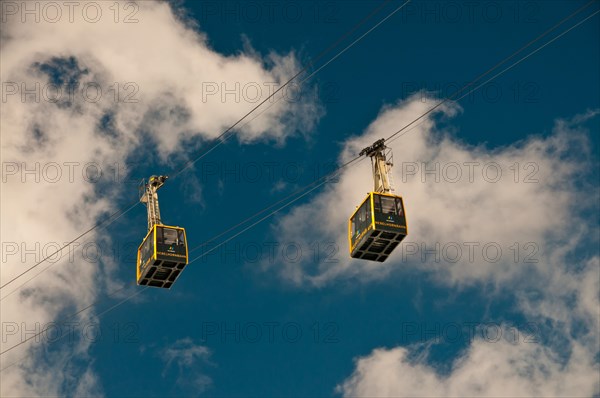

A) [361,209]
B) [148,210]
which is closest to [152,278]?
[148,210]

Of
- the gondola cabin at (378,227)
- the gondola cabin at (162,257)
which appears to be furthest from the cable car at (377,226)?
the gondola cabin at (162,257)

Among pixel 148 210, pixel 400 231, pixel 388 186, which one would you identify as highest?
pixel 148 210

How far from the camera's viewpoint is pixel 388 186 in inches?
2584

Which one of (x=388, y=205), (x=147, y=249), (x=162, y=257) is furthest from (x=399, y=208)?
(x=147, y=249)

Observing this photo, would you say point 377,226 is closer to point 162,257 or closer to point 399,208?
point 399,208

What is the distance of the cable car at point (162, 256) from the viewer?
67312 millimetres

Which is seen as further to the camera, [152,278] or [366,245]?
[152,278]

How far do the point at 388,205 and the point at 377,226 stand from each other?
2.00 m

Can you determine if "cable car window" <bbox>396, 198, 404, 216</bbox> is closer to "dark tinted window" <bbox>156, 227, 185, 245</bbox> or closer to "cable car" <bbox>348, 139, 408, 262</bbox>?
"cable car" <bbox>348, 139, 408, 262</bbox>

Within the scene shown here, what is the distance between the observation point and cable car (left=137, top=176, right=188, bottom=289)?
221 feet

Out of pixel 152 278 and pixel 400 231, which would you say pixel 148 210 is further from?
pixel 400 231

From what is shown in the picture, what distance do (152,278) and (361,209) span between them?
12.7 metres

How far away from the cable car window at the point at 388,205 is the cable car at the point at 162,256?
11676mm

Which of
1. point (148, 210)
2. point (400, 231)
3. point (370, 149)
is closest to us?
point (400, 231)
